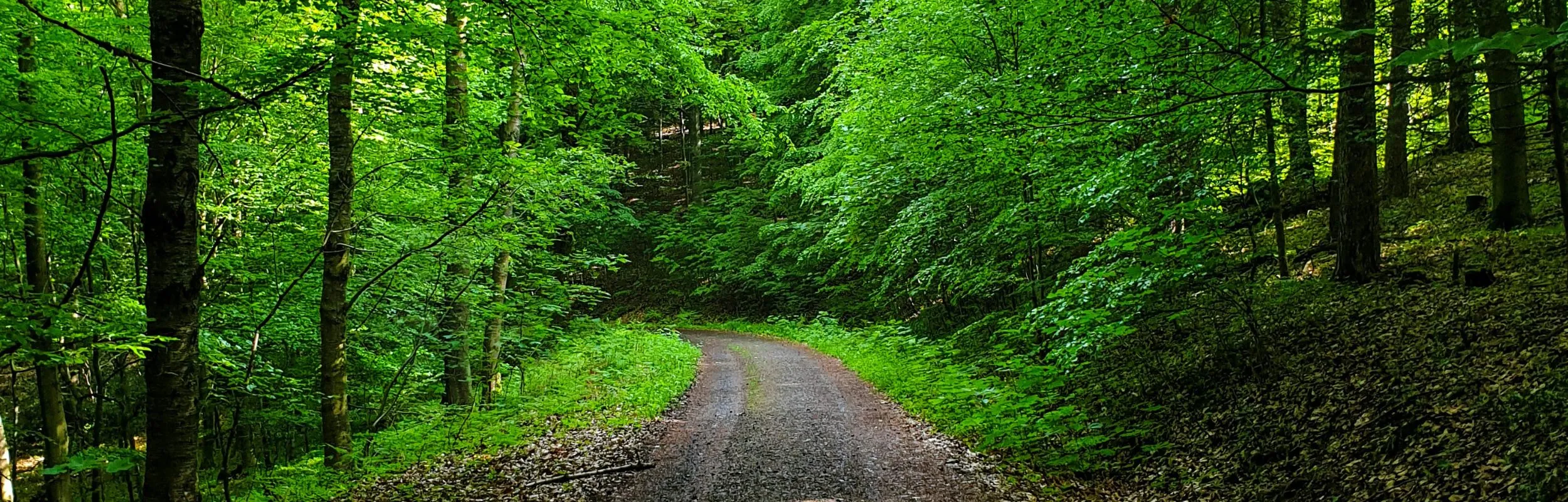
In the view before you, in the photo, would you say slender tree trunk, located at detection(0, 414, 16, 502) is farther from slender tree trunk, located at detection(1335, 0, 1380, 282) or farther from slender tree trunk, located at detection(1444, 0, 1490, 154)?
slender tree trunk, located at detection(1335, 0, 1380, 282)

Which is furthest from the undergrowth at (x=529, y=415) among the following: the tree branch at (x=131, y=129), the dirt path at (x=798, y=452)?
the tree branch at (x=131, y=129)

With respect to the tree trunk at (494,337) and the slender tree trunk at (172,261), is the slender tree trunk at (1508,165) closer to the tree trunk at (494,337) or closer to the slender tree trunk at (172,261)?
the slender tree trunk at (172,261)

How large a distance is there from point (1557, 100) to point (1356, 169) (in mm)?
2823

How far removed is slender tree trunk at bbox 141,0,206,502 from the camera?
3799 mm

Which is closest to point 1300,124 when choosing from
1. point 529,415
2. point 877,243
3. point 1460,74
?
point 1460,74

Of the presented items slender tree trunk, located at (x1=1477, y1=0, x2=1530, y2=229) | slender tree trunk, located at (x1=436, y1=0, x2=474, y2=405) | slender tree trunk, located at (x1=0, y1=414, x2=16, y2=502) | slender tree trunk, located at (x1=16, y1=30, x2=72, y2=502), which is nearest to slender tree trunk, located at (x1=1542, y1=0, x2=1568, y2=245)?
slender tree trunk, located at (x1=1477, y1=0, x2=1530, y2=229)

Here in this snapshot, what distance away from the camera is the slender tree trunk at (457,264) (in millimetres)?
8297

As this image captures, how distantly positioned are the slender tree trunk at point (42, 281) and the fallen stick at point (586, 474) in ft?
13.3

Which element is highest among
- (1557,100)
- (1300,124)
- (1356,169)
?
(1300,124)

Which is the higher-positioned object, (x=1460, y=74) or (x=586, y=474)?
(x=1460, y=74)

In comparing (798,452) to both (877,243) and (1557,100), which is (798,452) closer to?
(877,243)

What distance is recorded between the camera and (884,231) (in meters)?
12.8

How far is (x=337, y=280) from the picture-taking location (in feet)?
23.4

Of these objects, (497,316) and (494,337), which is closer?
(497,316)
